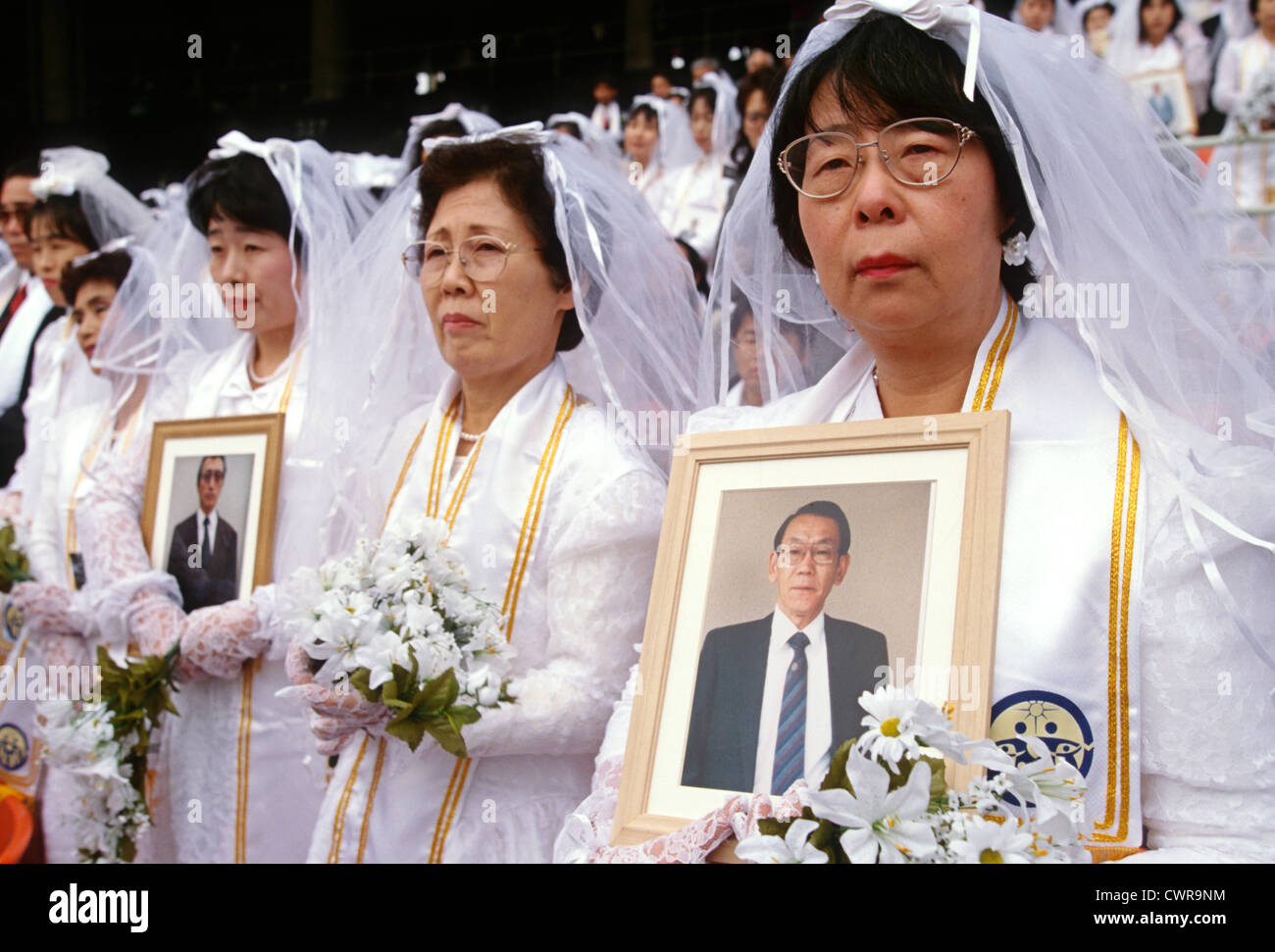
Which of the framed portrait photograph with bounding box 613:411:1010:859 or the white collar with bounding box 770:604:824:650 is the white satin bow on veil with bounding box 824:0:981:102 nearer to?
the framed portrait photograph with bounding box 613:411:1010:859

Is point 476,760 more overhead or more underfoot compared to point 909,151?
more underfoot

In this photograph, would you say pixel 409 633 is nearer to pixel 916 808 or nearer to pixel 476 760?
pixel 476 760

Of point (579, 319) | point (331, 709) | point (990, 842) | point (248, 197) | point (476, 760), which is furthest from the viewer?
point (248, 197)

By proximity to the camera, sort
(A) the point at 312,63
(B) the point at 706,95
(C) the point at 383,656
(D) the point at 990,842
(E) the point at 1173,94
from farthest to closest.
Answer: (E) the point at 1173,94, (B) the point at 706,95, (A) the point at 312,63, (C) the point at 383,656, (D) the point at 990,842

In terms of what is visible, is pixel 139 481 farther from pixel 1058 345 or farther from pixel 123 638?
pixel 1058 345

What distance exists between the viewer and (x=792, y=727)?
1598 millimetres

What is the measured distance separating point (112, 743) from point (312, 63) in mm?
2998

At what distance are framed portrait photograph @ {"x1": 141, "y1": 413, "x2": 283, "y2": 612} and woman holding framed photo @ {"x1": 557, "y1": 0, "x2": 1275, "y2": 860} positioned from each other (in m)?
1.15

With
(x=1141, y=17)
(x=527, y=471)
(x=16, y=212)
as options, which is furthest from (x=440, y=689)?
(x=1141, y=17)

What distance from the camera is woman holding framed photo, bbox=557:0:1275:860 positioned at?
150 centimetres

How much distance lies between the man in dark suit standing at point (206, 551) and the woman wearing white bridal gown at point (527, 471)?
0.36 m

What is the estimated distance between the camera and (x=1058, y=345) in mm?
1729

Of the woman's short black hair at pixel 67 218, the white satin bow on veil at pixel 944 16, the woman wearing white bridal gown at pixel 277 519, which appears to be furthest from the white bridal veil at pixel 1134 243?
the woman's short black hair at pixel 67 218

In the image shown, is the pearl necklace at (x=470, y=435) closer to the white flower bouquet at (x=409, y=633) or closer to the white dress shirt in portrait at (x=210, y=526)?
the white flower bouquet at (x=409, y=633)
